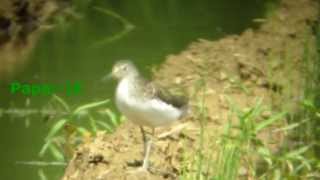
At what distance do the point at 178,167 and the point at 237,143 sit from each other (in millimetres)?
1120

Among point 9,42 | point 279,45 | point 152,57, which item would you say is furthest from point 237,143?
point 9,42

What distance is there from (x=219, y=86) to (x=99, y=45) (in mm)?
4495

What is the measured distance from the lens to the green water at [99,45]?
30.4 feet

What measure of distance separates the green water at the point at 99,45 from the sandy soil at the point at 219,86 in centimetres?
85

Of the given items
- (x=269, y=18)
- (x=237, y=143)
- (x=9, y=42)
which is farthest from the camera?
(x=9, y=42)

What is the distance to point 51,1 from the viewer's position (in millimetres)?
15852

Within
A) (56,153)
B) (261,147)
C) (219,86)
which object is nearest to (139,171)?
(261,147)

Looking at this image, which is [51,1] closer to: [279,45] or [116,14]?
[116,14]

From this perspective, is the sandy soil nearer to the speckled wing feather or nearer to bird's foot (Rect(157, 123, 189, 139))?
bird's foot (Rect(157, 123, 189, 139))

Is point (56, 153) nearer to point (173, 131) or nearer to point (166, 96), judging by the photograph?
point (173, 131)

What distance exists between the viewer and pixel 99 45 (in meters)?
13.1

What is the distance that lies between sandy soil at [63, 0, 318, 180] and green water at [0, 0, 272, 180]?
2.79ft

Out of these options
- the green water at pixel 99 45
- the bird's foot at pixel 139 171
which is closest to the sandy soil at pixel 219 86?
the bird's foot at pixel 139 171

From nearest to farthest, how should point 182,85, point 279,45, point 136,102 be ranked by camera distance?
point 136,102 < point 182,85 < point 279,45
